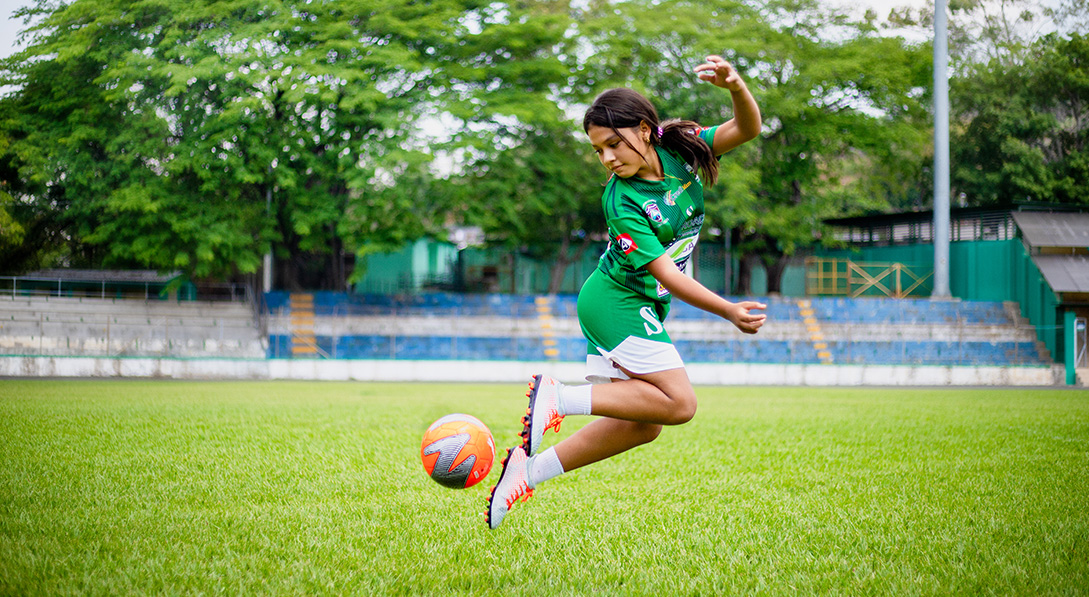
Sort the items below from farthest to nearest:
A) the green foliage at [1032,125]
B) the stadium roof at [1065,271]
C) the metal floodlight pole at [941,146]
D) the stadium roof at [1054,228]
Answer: the green foliage at [1032,125] < the stadium roof at [1054,228] < the metal floodlight pole at [941,146] < the stadium roof at [1065,271]

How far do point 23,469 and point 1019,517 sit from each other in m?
6.23

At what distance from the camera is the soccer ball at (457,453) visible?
4.02 m

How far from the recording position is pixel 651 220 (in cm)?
366

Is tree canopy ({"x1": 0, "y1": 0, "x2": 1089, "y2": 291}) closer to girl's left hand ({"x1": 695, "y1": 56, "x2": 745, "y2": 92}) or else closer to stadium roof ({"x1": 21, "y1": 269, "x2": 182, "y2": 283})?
stadium roof ({"x1": 21, "y1": 269, "x2": 182, "y2": 283})

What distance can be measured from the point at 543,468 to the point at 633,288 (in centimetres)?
96

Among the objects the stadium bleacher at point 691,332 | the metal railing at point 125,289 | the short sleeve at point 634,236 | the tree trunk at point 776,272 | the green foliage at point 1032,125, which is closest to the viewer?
the short sleeve at point 634,236

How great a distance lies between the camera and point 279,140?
24.2 m

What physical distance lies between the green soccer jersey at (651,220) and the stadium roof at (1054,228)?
3042 centimetres

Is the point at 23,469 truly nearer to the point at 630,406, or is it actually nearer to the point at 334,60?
the point at 630,406

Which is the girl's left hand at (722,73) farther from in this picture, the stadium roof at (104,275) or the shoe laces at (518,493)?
the stadium roof at (104,275)

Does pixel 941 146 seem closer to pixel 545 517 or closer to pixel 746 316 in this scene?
pixel 545 517

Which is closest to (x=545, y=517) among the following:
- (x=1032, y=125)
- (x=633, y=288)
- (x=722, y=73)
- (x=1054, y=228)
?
(x=633, y=288)

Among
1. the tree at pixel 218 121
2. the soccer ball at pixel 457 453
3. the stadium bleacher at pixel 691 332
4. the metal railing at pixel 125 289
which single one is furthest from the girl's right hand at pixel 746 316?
the metal railing at pixel 125 289

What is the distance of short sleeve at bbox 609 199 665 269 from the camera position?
3.55 meters
